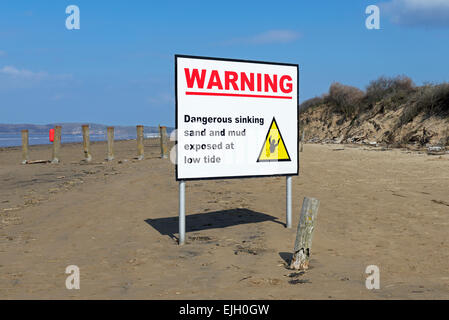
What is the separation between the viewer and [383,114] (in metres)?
32.7

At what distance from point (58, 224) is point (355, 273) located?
6.39m

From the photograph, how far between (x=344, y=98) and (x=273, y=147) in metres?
36.6

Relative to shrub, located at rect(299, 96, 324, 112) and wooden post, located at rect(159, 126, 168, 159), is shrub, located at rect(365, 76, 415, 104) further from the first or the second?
wooden post, located at rect(159, 126, 168, 159)

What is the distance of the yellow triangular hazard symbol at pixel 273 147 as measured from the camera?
8.16 m

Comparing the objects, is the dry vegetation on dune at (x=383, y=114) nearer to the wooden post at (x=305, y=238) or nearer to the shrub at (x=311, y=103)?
the shrub at (x=311, y=103)

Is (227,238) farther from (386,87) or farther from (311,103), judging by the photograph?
(311,103)

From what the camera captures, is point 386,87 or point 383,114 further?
point 386,87

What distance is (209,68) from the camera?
7500 mm

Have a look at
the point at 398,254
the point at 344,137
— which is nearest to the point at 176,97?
the point at 398,254

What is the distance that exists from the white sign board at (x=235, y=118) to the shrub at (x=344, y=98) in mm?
33976

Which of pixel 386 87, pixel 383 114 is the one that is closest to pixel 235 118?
pixel 383 114

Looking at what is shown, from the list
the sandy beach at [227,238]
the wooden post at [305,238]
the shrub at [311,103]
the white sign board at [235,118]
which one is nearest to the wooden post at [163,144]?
the sandy beach at [227,238]

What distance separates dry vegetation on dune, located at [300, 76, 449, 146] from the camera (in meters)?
25.2
